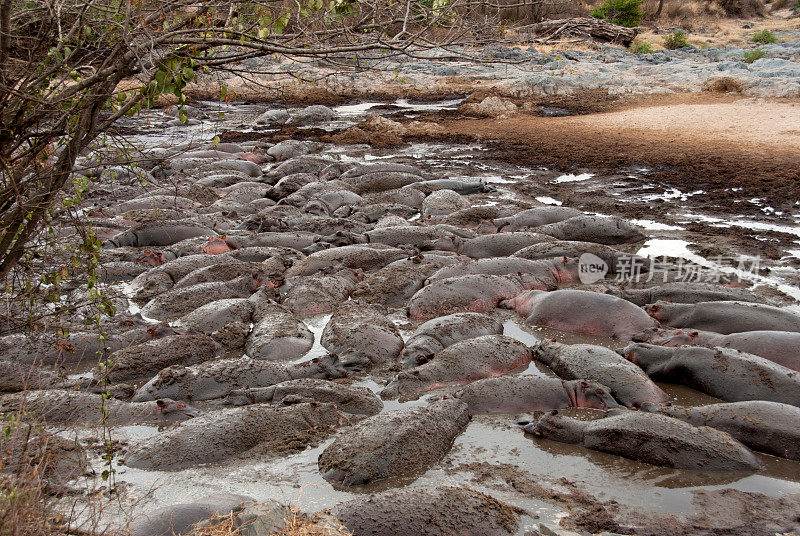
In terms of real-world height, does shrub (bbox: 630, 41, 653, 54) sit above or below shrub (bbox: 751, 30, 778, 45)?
below

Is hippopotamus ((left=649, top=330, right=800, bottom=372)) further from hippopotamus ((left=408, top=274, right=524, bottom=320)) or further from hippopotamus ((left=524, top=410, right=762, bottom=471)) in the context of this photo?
hippopotamus ((left=408, top=274, right=524, bottom=320))

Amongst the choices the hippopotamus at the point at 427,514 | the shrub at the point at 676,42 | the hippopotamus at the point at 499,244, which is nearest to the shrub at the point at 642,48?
the shrub at the point at 676,42

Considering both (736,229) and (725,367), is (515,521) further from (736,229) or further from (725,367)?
(736,229)

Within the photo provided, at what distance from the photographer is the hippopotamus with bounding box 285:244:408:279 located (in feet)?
30.1

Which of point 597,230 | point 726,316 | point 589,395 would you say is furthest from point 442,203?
point 589,395

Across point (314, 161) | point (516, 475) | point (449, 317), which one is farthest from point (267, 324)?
point (314, 161)

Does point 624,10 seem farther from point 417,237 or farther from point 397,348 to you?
point 397,348

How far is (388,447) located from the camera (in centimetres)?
482

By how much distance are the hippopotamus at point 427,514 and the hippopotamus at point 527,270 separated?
4.46 metres

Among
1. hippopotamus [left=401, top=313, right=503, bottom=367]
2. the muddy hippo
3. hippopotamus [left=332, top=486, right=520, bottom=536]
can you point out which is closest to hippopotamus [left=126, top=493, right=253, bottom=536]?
hippopotamus [left=332, top=486, right=520, bottom=536]

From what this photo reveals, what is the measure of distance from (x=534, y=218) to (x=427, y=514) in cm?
765

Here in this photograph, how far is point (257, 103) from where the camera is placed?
29.9 m

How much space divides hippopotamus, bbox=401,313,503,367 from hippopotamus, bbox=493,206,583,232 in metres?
3.69

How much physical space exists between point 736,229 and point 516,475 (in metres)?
7.22
